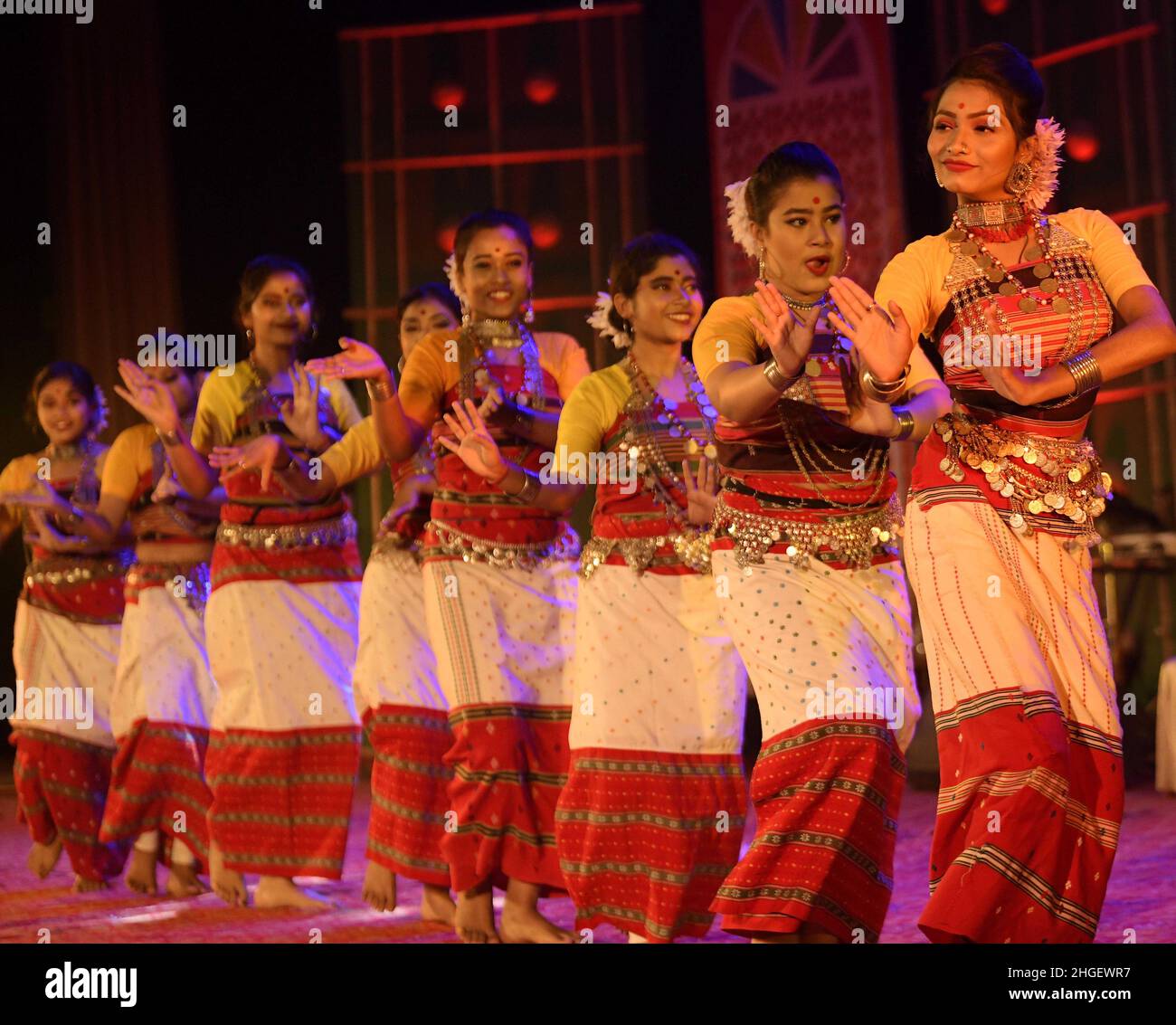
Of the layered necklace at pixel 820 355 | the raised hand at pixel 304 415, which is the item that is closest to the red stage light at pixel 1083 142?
the raised hand at pixel 304 415

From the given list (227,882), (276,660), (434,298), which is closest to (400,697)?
(276,660)

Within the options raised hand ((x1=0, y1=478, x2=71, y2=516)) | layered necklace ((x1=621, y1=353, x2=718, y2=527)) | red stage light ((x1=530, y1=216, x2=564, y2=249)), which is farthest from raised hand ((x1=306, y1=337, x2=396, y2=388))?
red stage light ((x1=530, y1=216, x2=564, y2=249))

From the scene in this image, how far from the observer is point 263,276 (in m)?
5.37

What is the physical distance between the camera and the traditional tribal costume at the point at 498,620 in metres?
4.52

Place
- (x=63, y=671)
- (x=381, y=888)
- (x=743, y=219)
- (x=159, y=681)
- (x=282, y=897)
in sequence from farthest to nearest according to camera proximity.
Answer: (x=63, y=671) < (x=159, y=681) < (x=282, y=897) < (x=381, y=888) < (x=743, y=219)

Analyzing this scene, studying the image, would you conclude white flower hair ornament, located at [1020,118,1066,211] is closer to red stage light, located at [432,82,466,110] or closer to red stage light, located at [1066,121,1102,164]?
red stage light, located at [1066,121,1102,164]

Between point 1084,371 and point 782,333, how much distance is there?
0.55 meters

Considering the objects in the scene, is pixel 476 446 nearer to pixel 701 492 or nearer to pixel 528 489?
pixel 528 489

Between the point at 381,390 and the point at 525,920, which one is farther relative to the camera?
the point at 381,390

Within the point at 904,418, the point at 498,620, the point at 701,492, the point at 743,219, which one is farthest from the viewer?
the point at 498,620

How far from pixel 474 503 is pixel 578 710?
2.29ft

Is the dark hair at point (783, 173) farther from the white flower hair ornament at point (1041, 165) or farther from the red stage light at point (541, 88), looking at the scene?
the red stage light at point (541, 88)

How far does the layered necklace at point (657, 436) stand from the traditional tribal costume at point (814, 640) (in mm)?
548

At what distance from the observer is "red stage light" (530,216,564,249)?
891cm
